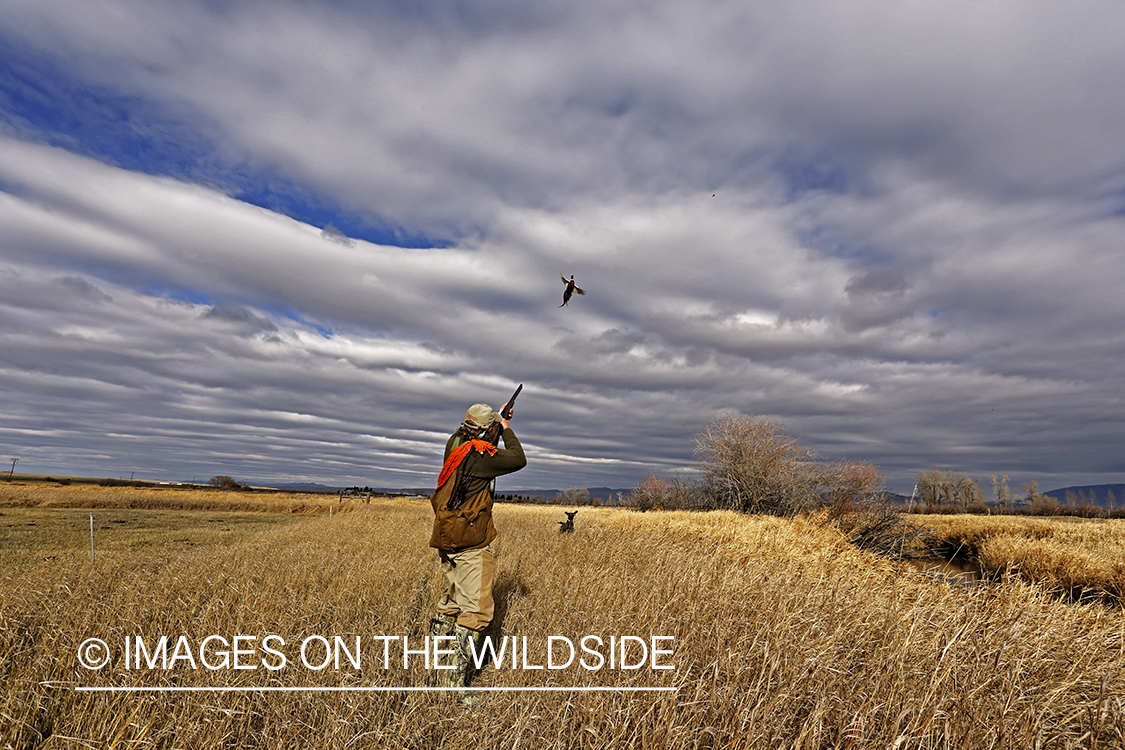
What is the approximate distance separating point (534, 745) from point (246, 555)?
30.9ft

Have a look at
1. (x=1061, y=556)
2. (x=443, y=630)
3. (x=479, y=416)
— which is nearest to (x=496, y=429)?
(x=479, y=416)

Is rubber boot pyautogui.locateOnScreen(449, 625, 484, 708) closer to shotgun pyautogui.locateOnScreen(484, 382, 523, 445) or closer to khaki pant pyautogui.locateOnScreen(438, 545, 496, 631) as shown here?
khaki pant pyautogui.locateOnScreen(438, 545, 496, 631)

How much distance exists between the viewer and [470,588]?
16.7 ft

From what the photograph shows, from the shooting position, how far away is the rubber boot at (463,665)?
4.45m

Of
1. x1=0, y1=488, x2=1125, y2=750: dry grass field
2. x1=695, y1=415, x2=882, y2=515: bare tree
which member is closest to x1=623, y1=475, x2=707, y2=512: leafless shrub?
x1=695, y1=415, x2=882, y2=515: bare tree

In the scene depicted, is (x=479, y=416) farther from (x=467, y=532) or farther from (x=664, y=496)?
(x=664, y=496)

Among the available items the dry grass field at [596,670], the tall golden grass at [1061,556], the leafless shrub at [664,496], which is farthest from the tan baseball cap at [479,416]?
the leafless shrub at [664,496]

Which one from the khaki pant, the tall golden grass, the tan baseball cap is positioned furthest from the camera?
the tall golden grass

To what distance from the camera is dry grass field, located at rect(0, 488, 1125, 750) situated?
12.0 feet

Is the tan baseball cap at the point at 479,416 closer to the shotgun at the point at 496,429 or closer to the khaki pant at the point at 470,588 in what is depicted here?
the shotgun at the point at 496,429

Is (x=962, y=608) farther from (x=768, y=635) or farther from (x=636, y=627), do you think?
(x=636, y=627)

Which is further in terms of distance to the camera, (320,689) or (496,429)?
(496,429)

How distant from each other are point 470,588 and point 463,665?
658 millimetres

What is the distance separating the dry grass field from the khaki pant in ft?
1.80
